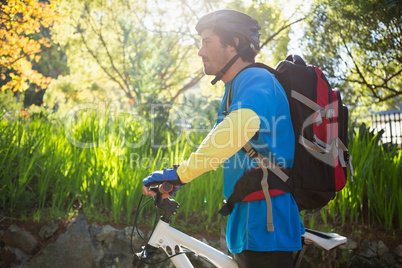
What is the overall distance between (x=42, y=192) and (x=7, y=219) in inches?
13.5

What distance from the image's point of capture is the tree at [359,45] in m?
5.22

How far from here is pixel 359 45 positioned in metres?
5.84

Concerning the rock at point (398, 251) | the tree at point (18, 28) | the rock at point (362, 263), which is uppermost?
the tree at point (18, 28)

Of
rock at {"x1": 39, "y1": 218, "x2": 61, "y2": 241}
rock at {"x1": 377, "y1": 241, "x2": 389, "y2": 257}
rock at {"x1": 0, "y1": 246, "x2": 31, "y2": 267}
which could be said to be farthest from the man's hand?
rock at {"x1": 377, "y1": 241, "x2": 389, "y2": 257}

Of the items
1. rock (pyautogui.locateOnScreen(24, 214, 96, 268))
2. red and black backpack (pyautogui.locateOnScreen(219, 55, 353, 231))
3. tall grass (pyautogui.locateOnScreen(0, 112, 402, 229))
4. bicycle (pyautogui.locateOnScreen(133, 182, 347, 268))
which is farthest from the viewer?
tall grass (pyautogui.locateOnScreen(0, 112, 402, 229))

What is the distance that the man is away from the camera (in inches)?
56.4

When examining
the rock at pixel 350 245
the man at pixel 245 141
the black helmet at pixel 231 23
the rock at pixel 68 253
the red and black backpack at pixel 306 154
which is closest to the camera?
the man at pixel 245 141

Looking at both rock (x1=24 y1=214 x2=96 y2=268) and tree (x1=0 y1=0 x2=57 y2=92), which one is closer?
rock (x1=24 y1=214 x2=96 y2=268)

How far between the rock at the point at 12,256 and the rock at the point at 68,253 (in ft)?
0.31

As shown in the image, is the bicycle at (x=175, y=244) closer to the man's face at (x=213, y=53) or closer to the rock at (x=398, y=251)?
the man's face at (x=213, y=53)

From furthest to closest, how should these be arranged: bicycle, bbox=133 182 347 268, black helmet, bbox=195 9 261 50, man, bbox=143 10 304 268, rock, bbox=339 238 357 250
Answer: rock, bbox=339 238 357 250, bicycle, bbox=133 182 347 268, black helmet, bbox=195 9 261 50, man, bbox=143 10 304 268

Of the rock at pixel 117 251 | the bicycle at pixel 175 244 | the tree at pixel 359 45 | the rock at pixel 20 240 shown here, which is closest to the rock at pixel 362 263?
the bicycle at pixel 175 244

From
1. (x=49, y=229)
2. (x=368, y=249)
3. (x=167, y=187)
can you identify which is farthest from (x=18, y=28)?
(x=368, y=249)

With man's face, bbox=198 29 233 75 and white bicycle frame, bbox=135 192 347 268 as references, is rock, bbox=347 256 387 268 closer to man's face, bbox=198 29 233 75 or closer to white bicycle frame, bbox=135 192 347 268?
white bicycle frame, bbox=135 192 347 268
